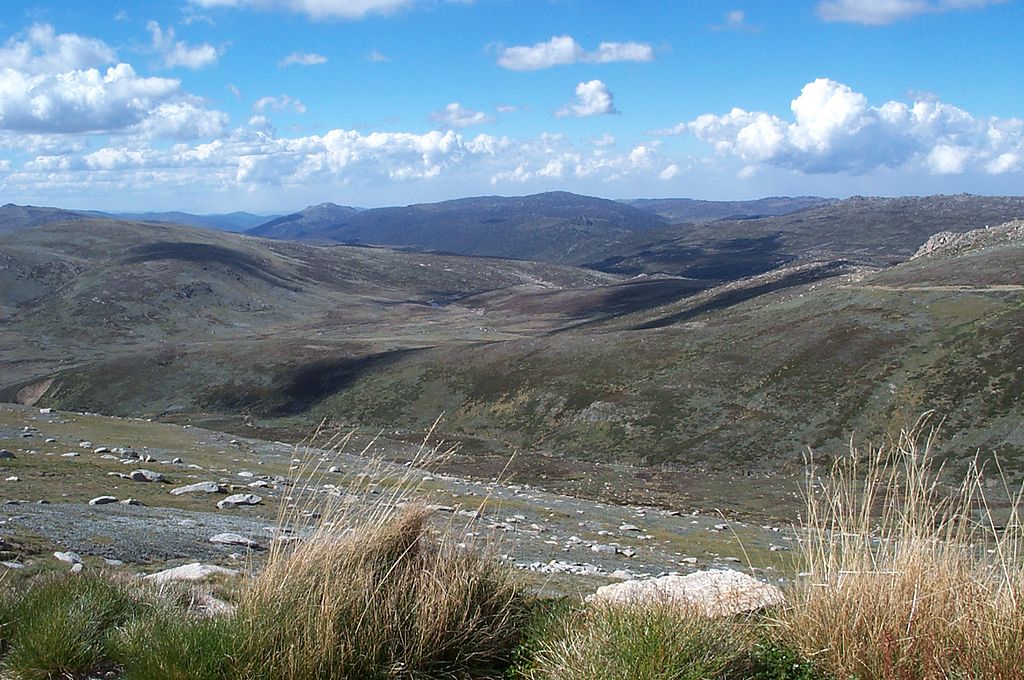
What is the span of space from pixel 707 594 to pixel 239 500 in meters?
19.7

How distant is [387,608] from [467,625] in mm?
895

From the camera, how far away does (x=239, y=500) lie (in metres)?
25.2

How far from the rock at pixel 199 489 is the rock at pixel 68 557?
1322 cm

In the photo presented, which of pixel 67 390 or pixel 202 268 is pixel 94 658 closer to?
pixel 67 390

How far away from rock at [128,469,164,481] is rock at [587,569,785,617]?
2289 centimetres

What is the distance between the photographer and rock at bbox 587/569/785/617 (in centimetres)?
804

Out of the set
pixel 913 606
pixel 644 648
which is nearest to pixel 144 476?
pixel 644 648

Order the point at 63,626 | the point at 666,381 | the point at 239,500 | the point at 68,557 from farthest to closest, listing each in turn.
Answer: the point at 666,381 → the point at 239,500 → the point at 68,557 → the point at 63,626

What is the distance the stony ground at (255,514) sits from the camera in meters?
12.1

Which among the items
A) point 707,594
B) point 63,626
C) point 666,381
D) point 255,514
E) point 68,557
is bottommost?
point 666,381

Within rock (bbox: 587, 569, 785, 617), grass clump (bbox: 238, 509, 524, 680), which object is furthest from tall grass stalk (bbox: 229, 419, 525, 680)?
rock (bbox: 587, 569, 785, 617)

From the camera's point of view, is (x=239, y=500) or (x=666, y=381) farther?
(x=666, y=381)

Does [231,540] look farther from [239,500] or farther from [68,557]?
[239,500]

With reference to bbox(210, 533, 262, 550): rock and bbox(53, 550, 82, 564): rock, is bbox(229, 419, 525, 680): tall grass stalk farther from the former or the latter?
bbox(210, 533, 262, 550): rock
